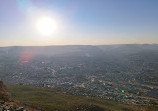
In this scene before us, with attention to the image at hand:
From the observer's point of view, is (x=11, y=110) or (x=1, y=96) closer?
(x=11, y=110)

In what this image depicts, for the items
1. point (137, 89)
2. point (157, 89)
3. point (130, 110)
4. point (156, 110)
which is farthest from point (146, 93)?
point (130, 110)

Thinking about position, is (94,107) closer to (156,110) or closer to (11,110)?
(156,110)

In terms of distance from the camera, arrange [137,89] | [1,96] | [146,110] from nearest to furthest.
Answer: [1,96] → [146,110] → [137,89]

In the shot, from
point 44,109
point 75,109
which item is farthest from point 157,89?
point 44,109

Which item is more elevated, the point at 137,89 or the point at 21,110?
the point at 21,110

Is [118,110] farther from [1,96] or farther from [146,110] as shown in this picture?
[1,96]

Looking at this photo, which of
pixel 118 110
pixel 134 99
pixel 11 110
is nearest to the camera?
pixel 11 110

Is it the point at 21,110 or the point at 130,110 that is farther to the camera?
the point at 130,110

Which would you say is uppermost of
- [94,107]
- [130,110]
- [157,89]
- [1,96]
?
[1,96]

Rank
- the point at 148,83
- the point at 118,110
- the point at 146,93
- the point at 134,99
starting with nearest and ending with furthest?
the point at 118,110 → the point at 134,99 → the point at 146,93 → the point at 148,83
